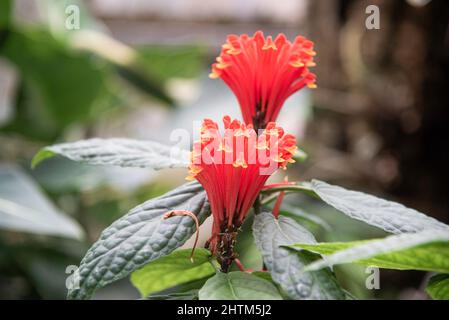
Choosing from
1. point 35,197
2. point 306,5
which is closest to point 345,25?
point 306,5

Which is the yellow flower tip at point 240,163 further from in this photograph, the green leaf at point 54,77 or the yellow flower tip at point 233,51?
the green leaf at point 54,77

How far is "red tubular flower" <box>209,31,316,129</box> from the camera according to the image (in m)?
0.53

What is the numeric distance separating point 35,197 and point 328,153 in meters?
0.90

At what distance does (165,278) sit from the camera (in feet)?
1.94

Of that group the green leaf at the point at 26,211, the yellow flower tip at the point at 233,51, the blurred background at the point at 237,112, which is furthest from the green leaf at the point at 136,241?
the blurred background at the point at 237,112

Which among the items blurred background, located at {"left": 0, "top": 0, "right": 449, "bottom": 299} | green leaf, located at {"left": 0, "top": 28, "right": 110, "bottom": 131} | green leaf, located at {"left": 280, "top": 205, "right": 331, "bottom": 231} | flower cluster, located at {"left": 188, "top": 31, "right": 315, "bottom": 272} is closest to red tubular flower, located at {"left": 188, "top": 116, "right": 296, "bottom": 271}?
flower cluster, located at {"left": 188, "top": 31, "right": 315, "bottom": 272}

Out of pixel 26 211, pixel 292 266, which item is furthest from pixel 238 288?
pixel 26 211

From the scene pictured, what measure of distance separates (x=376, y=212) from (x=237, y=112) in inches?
40.7

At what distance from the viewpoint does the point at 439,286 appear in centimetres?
50

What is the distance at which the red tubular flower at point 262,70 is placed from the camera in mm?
530

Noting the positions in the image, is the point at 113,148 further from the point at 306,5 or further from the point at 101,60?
the point at 306,5

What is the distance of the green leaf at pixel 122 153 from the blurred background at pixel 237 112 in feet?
2.47

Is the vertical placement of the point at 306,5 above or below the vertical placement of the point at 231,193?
above
